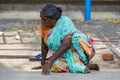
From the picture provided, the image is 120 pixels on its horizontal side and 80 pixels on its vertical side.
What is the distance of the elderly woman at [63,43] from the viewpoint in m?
5.74

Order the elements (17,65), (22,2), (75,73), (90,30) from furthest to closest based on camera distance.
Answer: (22,2)
(90,30)
(17,65)
(75,73)

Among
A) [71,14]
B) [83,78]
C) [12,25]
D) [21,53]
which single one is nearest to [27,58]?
[21,53]

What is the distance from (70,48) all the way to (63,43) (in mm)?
176

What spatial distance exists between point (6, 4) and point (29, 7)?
0.68 meters

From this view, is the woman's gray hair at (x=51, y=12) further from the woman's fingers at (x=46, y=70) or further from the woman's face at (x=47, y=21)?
the woman's fingers at (x=46, y=70)

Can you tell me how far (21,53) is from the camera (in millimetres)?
7504

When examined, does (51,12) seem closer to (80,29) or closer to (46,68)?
(46,68)

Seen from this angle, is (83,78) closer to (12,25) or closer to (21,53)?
(21,53)

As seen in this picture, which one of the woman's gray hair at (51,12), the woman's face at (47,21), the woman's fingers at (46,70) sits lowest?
the woman's fingers at (46,70)

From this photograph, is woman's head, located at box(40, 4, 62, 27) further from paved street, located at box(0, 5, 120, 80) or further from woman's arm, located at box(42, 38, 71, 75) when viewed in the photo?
paved street, located at box(0, 5, 120, 80)

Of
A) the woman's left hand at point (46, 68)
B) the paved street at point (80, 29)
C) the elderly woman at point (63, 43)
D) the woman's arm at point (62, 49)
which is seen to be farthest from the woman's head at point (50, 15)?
the paved street at point (80, 29)

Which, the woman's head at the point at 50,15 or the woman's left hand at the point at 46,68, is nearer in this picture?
the woman's left hand at the point at 46,68

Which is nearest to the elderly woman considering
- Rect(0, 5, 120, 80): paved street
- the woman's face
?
the woman's face

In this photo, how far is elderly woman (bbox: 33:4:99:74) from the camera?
5738 mm
